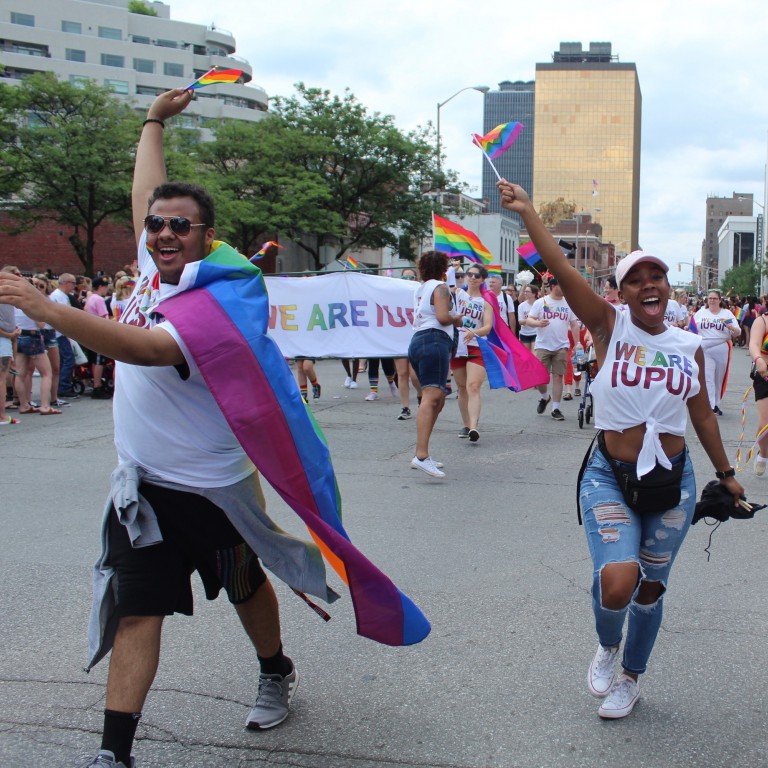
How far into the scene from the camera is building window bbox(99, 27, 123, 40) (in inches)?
3199

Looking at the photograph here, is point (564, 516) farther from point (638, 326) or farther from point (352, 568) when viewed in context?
point (352, 568)

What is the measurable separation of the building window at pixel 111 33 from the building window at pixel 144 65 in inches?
100

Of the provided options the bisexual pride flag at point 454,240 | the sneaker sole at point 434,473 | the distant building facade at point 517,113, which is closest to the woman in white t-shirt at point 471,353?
the bisexual pride flag at point 454,240

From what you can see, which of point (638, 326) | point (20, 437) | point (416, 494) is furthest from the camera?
point (20, 437)

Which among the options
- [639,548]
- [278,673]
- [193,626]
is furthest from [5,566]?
[639,548]

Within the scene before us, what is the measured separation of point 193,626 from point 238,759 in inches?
52.7

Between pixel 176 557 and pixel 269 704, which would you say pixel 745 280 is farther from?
pixel 176 557

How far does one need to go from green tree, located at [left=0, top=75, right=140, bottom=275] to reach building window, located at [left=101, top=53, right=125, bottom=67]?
52570 mm

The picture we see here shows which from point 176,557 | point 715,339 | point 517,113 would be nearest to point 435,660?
point 176,557

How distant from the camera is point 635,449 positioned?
3.40 meters

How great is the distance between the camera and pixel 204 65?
8788 centimetres

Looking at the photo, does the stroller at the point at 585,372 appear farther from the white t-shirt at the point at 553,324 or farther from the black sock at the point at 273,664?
the black sock at the point at 273,664

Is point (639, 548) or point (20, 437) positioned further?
point (20, 437)

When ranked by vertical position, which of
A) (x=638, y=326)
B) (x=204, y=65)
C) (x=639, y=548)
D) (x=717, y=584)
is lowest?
(x=717, y=584)
